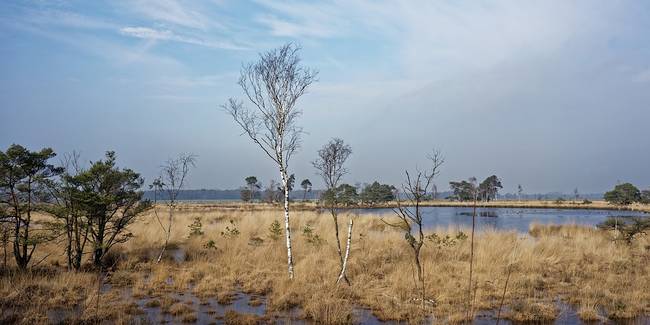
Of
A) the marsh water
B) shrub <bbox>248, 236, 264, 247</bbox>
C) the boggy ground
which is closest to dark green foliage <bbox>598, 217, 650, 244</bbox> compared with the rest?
the boggy ground

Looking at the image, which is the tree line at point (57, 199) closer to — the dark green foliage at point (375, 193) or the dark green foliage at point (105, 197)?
the dark green foliage at point (105, 197)

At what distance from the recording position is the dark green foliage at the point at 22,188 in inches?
374

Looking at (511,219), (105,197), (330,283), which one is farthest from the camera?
(511,219)

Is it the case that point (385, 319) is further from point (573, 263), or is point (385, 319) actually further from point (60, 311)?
point (573, 263)

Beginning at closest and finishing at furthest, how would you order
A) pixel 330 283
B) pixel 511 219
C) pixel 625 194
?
1. pixel 330 283
2. pixel 511 219
3. pixel 625 194

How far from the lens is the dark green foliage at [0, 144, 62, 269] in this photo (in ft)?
31.1

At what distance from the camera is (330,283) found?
31.4 ft

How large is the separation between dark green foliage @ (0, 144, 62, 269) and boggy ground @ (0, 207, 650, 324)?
0.86 meters

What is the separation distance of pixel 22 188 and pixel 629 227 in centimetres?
1966

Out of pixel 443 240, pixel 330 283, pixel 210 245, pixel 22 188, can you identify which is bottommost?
pixel 330 283

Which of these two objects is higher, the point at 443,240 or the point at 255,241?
the point at 443,240

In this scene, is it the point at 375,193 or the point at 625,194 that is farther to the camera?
the point at 375,193

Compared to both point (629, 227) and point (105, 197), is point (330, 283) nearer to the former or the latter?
point (105, 197)

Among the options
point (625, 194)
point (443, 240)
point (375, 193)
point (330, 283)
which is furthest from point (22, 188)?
point (625, 194)
